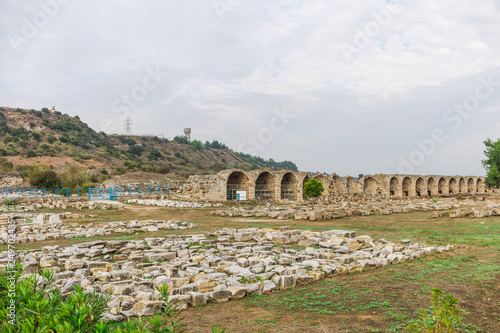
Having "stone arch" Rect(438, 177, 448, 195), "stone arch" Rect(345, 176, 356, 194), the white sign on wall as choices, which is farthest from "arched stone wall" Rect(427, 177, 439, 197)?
the white sign on wall

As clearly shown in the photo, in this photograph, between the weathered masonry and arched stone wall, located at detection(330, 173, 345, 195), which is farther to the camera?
arched stone wall, located at detection(330, 173, 345, 195)

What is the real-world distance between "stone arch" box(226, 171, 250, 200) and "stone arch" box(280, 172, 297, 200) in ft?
17.9

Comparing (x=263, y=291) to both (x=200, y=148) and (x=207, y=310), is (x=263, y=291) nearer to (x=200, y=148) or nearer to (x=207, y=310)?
(x=207, y=310)

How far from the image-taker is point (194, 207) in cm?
2236

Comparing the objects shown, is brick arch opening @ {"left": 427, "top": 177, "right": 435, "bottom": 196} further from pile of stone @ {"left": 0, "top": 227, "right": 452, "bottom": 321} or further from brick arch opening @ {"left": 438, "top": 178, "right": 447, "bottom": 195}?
pile of stone @ {"left": 0, "top": 227, "right": 452, "bottom": 321}

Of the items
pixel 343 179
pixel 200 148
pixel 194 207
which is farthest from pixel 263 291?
pixel 200 148

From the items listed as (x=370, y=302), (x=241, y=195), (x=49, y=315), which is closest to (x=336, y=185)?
(x=241, y=195)

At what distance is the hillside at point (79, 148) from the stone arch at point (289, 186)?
78.1 feet

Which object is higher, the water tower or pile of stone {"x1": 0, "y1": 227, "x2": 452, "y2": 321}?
the water tower

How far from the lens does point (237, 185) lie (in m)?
29.0

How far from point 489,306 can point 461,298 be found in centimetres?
34

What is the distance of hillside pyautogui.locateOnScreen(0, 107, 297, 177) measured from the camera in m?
48.5

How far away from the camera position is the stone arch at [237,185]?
91.3 feet

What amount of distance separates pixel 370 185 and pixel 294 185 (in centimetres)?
1676
